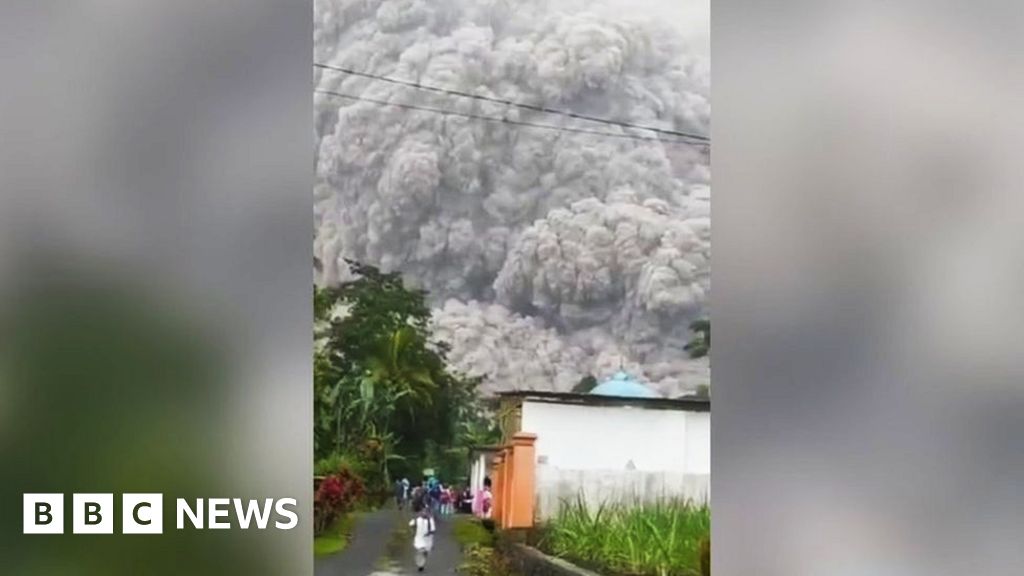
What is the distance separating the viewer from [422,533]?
222 centimetres

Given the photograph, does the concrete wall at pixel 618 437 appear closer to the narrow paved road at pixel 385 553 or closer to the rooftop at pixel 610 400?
the rooftop at pixel 610 400

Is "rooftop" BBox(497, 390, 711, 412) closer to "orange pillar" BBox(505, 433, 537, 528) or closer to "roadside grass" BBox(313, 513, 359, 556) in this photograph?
"orange pillar" BBox(505, 433, 537, 528)

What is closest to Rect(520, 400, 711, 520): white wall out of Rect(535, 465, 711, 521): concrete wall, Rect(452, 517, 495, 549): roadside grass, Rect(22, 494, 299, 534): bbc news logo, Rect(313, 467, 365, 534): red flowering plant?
Rect(535, 465, 711, 521): concrete wall

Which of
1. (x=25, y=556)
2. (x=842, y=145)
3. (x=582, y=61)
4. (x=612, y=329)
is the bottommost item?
(x=25, y=556)

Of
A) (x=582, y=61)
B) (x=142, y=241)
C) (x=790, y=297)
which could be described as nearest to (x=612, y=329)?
(x=790, y=297)

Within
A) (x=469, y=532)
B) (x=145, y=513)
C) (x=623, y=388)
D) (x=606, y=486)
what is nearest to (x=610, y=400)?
(x=623, y=388)

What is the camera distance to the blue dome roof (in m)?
2.28

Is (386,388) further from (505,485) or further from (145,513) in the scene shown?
(145,513)

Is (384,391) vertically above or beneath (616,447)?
above

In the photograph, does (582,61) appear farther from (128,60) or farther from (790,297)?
(128,60)

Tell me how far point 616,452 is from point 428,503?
40 cm

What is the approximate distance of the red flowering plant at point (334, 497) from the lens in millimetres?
2170

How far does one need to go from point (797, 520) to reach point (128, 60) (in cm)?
166

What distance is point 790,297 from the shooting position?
2352 millimetres
